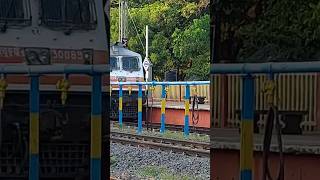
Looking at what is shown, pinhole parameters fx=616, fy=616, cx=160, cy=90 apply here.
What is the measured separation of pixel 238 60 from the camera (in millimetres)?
4055

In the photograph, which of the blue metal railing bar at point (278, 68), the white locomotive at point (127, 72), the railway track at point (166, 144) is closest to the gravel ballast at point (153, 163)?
the railway track at point (166, 144)

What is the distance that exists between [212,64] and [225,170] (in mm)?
763

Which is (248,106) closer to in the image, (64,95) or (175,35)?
(64,95)

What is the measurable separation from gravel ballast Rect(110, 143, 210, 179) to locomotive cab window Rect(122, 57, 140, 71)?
10.5 meters

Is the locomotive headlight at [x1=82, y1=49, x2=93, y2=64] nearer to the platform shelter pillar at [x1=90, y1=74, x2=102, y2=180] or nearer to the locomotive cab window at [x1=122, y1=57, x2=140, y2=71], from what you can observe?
the platform shelter pillar at [x1=90, y1=74, x2=102, y2=180]

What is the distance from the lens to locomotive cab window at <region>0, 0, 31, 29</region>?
4.95m

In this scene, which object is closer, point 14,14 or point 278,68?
point 278,68

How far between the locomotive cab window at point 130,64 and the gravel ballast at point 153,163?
34.4ft

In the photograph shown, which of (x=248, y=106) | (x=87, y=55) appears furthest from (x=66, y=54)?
(x=248, y=106)

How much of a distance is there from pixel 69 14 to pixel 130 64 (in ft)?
61.2

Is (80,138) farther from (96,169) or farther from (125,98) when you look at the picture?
(125,98)

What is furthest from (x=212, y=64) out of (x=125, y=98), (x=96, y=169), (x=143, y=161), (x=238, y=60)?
(x=125, y=98)

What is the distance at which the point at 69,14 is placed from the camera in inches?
206

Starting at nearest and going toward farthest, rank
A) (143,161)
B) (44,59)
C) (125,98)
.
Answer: (44,59) < (143,161) < (125,98)
